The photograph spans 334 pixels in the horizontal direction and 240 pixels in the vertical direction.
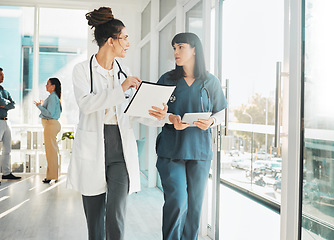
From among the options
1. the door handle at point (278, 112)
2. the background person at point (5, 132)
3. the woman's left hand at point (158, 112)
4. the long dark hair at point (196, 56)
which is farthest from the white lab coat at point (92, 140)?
the background person at point (5, 132)

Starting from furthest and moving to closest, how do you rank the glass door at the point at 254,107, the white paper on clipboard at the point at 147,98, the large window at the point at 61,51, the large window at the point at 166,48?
1. the large window at the point at 61,51
2. the glass door at the point at 254,107
3. the large window at the point at 166,48
4. the white paper on clipboard at the point at 147,98

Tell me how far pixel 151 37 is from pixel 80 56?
2151 mm

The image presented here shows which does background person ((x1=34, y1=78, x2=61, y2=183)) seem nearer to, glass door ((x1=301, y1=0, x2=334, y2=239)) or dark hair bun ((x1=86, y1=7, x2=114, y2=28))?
dark hair bun ((x1=86, y1=7, x2=114, y2=28))

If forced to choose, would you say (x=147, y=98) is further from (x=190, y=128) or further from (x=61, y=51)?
(x=61, y=51)

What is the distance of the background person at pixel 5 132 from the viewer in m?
5.00

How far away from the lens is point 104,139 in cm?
179

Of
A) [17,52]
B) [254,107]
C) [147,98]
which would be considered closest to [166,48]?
[254,107]

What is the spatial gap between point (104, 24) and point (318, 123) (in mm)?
1180

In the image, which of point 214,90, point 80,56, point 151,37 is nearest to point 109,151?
point 214,90

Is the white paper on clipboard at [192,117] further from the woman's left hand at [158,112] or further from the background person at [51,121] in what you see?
the background person at [51,121]

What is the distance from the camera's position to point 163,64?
4.46 m

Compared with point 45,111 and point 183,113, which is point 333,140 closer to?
point 183,113

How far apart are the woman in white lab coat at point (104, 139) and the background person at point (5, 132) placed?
12.0 ft

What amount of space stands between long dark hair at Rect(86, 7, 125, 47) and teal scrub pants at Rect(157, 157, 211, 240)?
2.57 feet
